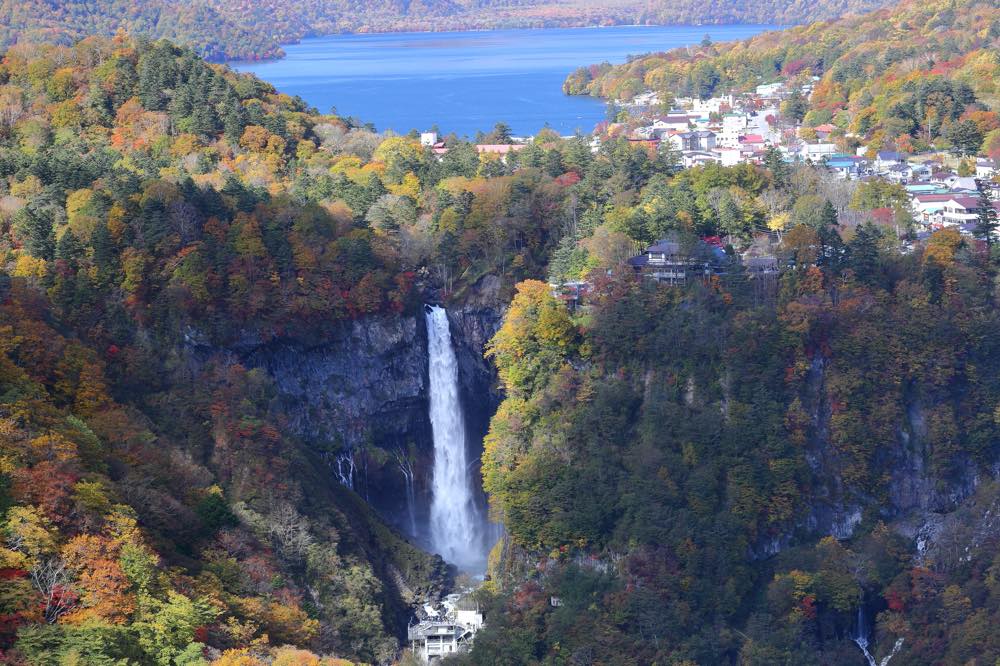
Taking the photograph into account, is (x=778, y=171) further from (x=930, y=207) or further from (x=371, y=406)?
(x=371, y=406)

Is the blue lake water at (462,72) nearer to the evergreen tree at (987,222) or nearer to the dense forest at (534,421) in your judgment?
the dense forest at (534,421)

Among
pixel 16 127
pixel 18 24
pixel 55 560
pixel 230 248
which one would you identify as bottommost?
pixel 55 560

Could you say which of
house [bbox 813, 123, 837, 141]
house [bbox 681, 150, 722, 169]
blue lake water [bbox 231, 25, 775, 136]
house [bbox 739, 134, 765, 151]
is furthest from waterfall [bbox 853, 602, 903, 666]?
blue lake water [bbox 231, 25, 775, 136]

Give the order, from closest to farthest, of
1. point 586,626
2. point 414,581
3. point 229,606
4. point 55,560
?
point 55,560 < point 229,606 < point 586,626 < point 414,581

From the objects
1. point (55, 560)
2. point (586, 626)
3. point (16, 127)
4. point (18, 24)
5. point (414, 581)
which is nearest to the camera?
point (55, 560)

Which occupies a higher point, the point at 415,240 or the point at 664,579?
the point at 415,240

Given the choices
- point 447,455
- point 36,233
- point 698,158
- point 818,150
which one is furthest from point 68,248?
point 818,150

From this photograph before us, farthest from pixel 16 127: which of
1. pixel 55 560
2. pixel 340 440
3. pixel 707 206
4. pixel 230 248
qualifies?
pixel 55 560

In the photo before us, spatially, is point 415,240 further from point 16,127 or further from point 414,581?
point 16,127
